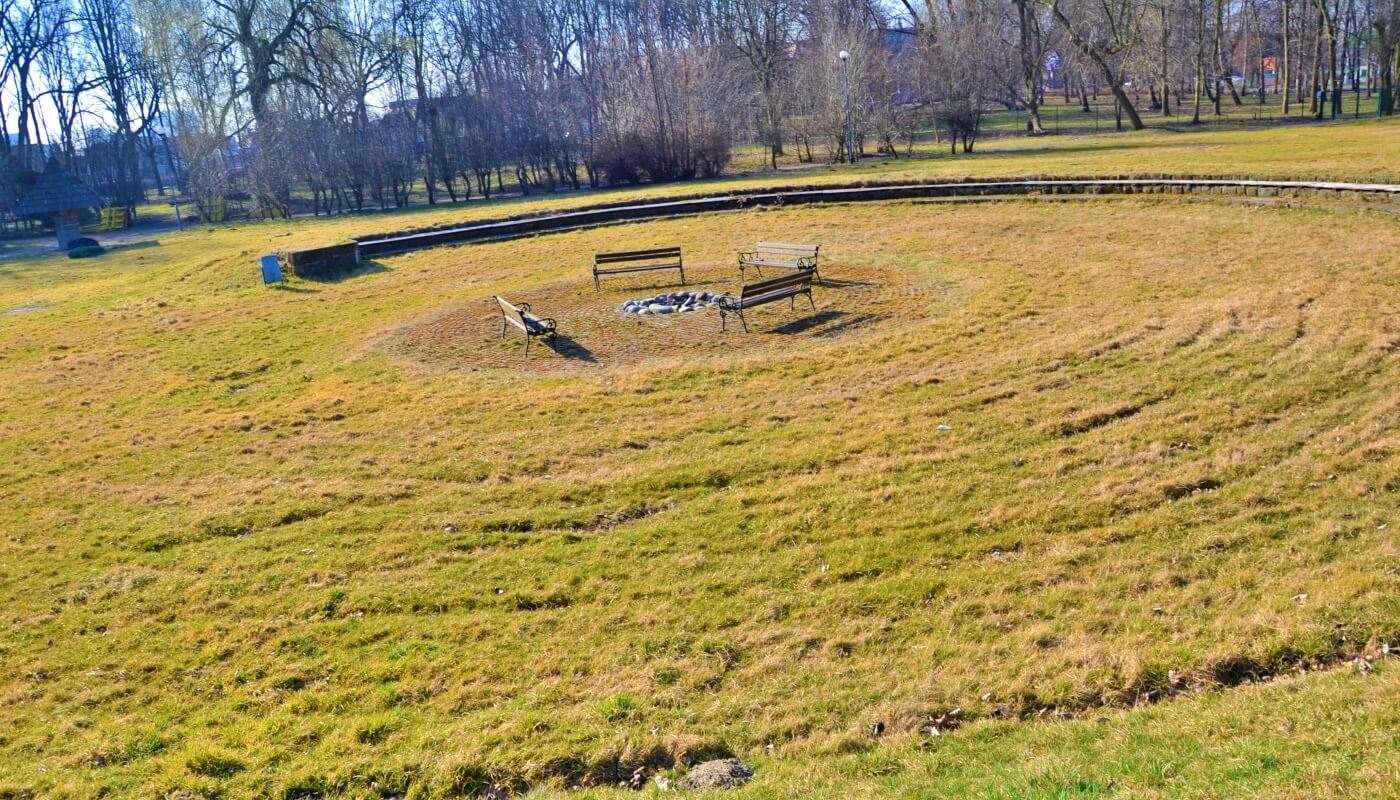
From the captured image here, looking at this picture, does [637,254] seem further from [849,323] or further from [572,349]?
[849,323]

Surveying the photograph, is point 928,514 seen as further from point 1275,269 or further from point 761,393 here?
point 1275,269

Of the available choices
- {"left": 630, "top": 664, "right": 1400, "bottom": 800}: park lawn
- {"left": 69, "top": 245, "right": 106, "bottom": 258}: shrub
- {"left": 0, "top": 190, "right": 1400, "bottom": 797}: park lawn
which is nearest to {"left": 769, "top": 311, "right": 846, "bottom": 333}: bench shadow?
{"left": 0, "top": 190, "right": 1400, "bottom": 797}: park lawn

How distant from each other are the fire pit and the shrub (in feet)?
77.4

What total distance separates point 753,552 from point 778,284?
22.3 ft

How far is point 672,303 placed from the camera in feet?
49.3

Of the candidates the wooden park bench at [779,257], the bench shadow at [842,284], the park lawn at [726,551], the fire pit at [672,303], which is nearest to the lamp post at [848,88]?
the wooden park bench at [779,257]

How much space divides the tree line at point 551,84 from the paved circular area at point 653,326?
891 inches

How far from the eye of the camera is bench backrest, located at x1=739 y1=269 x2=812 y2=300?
13008 mm

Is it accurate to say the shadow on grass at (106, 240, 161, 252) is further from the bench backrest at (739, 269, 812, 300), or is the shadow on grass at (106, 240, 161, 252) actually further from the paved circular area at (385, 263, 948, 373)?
the bench backrest at (739, 269, 812, 300)

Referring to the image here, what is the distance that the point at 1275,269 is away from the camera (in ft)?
43.9

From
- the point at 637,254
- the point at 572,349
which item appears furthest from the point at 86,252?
the point at 572,349

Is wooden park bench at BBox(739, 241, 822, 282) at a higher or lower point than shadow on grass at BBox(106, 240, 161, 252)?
lower

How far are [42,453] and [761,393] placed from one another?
7421 millimetres

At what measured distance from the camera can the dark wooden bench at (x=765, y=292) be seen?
514 inches
